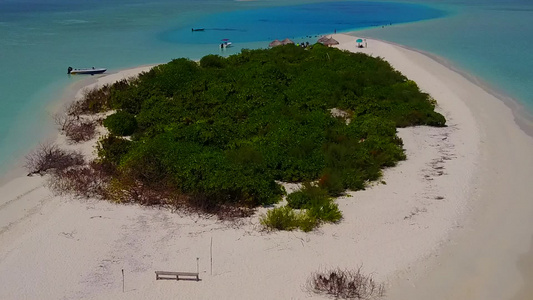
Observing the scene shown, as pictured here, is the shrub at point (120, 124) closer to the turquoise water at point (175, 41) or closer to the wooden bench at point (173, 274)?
the turquoise water at point (175, 41)

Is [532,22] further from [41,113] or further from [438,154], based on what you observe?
[41,113]

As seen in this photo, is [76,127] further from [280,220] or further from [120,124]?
[280,220]

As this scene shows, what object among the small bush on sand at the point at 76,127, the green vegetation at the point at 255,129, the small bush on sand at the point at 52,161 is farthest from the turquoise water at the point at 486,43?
the small bush on sand at the point at 52,161

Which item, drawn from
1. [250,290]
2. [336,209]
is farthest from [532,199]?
[250,290]

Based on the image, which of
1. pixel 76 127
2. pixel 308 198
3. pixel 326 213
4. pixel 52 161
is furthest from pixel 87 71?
pixel 326 213

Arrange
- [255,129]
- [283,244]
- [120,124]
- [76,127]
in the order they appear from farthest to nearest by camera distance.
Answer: [76,127]
[120,124]
[255,129]
[283,244]

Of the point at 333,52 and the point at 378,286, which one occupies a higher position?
the point at 333,52
